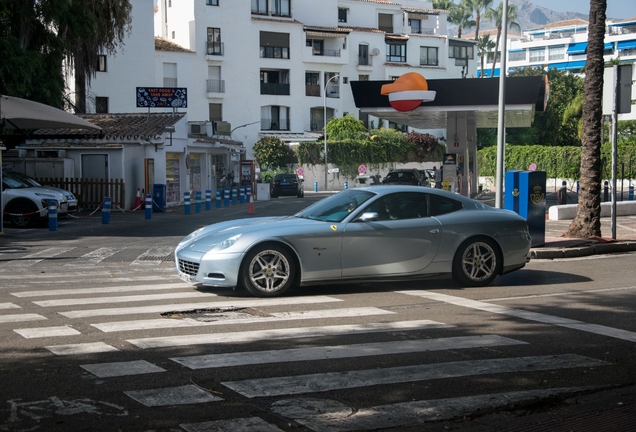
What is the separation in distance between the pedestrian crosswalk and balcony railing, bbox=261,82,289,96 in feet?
197

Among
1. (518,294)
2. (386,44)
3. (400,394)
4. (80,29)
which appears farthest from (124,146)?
(386,44)

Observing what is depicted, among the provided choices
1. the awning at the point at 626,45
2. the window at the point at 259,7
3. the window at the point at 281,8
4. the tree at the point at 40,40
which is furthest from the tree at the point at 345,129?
the awning at the point at 626,45

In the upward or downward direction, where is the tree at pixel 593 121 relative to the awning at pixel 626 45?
downward

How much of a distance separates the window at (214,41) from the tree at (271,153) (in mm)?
9143

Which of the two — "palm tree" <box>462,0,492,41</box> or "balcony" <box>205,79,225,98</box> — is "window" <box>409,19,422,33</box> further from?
"balcony" <box>205,79,225,98</box>

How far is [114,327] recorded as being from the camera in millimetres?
7930

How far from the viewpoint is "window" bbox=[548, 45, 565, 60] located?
5620 inches

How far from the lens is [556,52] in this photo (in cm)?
14412

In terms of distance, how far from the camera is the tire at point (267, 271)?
9.75 m

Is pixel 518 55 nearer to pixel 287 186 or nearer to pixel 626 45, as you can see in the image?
pixel 626 45

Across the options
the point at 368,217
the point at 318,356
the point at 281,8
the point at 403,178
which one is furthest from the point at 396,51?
the point at 318,356

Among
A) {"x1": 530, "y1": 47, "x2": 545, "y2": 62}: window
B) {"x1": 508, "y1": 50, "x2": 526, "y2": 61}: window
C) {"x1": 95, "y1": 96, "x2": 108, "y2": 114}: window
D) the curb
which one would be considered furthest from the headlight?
{"x1": 508, "y1": 50, "x2": 526, "y2": 61}: window

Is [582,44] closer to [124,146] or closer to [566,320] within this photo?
[124,146]

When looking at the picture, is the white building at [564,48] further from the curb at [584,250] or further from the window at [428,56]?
the curb at [584,250]
